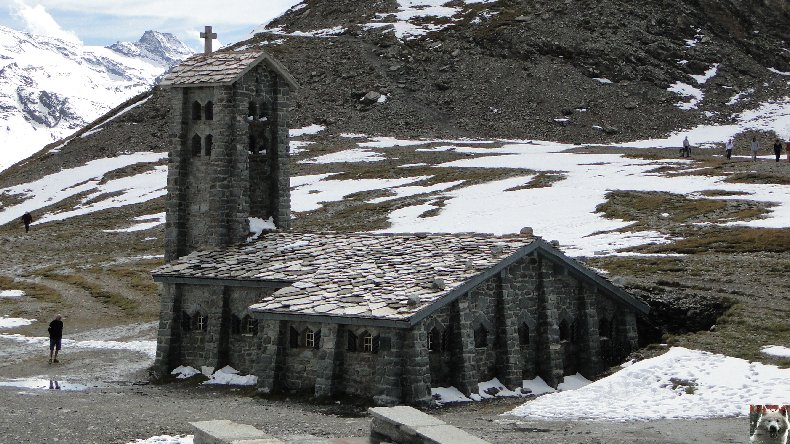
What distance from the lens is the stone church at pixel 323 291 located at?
3566cm

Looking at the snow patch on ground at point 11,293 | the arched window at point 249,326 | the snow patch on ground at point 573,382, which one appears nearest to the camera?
Result: the snow patch on ground at point 573,382

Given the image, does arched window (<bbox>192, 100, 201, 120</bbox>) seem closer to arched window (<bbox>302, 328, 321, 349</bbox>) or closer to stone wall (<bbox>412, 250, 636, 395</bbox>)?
arched window (<bbox>302, 328, 321, 349</bbox>)

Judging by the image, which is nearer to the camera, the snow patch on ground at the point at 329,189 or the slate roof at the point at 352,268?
the slate roof at the point at 352,268

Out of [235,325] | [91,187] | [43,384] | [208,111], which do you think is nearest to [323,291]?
[235,325]

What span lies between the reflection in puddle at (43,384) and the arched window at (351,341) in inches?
393

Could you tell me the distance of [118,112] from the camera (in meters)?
154

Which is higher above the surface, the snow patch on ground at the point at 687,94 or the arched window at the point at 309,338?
the snow patch on ground at the point at 687,94

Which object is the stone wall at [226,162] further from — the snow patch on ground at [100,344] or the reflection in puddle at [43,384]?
the reflection in puddle at [43,384]

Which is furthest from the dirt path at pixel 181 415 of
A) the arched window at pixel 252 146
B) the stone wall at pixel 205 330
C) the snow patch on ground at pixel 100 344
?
the arched window at pixel 252 146

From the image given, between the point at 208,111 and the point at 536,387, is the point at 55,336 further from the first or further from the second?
the point at 536,387

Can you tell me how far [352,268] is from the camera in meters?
39.5

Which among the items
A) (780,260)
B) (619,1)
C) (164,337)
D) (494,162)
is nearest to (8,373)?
(164,337)

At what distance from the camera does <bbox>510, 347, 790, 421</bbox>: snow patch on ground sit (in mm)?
29922

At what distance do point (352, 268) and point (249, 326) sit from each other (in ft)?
16.6
